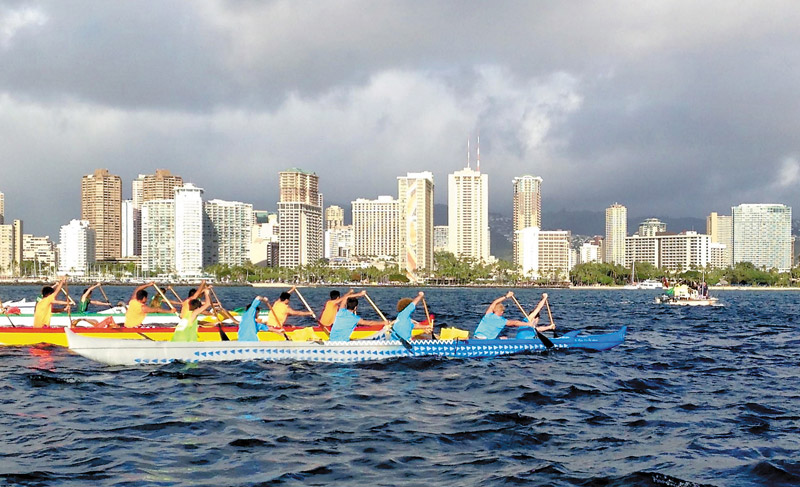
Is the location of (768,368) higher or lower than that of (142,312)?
lower

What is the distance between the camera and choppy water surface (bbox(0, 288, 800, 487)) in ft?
37.0

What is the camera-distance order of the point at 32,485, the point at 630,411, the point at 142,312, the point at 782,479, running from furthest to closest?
the point at 142,312 < the point at 630,411 < the point at 782,479 < the point at 32,485

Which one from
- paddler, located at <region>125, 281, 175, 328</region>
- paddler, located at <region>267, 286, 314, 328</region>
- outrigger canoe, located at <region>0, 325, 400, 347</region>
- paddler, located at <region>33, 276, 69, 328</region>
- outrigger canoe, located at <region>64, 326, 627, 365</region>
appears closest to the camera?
outrigger canoe, located at <region>64, 326, 627, 365</region>

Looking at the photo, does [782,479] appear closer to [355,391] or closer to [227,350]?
[355,391]

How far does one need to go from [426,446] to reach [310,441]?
2.07m

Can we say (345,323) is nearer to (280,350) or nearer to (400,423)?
(280,350)

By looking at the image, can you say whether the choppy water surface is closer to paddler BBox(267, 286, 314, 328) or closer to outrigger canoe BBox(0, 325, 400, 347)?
outrigger canoe BBox(0, 325, 400, 347)

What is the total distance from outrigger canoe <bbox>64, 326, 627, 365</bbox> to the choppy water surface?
1.77 ft

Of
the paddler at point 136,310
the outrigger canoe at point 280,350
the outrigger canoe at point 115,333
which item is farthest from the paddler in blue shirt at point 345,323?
the paddler at point 136,310

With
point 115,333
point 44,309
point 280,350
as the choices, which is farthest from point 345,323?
point 44,309

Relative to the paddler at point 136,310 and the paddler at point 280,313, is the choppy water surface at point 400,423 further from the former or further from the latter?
the paddler at point 280,313

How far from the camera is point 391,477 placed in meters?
11.0

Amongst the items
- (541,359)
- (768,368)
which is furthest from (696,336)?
(541,359)

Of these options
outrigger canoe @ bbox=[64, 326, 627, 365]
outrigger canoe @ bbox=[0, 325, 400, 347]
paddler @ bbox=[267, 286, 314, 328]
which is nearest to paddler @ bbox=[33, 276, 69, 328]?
outrigger canoe @ bbox=[0, 325, 400, 347]
